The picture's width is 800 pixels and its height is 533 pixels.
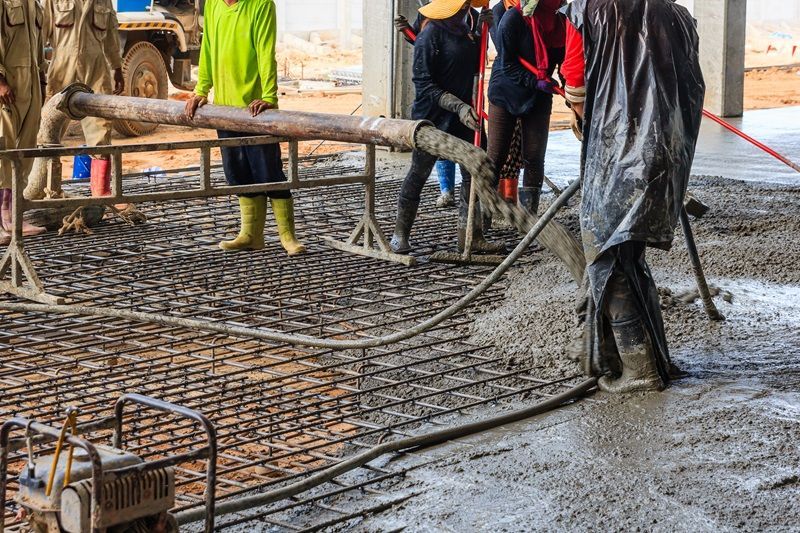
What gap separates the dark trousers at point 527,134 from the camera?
7.64 meters

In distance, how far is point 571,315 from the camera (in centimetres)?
596

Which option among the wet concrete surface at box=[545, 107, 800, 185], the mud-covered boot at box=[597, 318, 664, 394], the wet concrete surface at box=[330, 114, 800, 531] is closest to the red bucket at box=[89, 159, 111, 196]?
the wet concrete surface at box=[330, 114, 800, 531]

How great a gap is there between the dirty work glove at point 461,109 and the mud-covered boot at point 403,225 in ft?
2.42

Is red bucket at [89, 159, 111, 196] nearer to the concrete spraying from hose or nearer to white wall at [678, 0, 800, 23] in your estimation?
the concrete spraying from hose

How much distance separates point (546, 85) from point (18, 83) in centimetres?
377

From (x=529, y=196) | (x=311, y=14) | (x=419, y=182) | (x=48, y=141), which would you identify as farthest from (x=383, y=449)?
(x=311, y=14)

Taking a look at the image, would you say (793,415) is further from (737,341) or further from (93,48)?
(93,48)

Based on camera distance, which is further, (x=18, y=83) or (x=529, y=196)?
(x=18, y=83)

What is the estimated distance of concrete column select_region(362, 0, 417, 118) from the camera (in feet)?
43.6

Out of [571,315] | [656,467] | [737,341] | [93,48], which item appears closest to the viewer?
[656,467]

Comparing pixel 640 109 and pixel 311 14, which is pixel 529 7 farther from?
pixel 311 14

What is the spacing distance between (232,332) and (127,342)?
59cm

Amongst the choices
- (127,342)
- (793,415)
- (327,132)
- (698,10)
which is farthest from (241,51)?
(698,10)

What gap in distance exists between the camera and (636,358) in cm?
482
